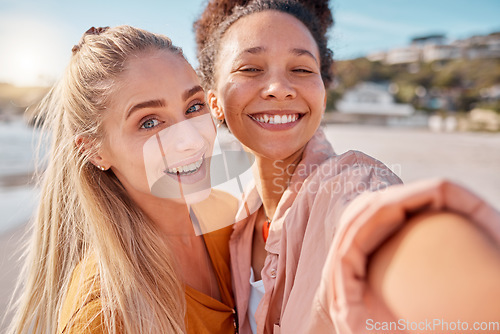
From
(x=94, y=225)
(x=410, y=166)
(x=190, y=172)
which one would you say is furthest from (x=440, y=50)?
(x=94, y=225)

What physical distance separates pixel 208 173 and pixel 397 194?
146 centimetres

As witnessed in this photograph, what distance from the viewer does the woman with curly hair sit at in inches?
23.5

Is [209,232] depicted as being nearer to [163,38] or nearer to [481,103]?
[163,38]

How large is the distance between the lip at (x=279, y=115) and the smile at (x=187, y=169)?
1.22 feet

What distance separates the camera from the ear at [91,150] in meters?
1.86

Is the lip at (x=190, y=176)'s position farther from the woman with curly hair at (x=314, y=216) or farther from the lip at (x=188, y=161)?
the woman with curly hair at (x=314, y=216)

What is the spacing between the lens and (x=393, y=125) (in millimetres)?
39281

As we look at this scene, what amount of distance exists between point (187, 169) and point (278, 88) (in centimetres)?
59

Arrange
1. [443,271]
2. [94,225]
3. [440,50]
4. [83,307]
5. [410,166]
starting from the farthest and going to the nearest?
[440,50]
[410,166]
[94,225]
[83,307]
[443,271]

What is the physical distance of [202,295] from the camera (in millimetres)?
1814

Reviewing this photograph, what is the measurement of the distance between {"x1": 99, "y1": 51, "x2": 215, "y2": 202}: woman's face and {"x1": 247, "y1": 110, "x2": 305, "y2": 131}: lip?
0.30 m

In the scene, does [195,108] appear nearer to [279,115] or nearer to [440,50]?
[279,115]

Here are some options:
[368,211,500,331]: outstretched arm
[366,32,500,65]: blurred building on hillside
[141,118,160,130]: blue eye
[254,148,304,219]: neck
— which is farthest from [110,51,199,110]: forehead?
[366,32,500,65]: blurred building on hillside

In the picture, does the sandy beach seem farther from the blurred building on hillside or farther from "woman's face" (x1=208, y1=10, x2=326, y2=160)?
the blurred building on hillside
